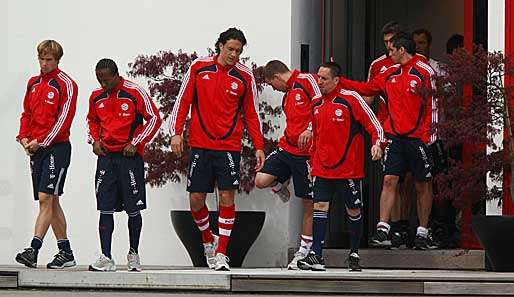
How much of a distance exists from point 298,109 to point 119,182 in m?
1.85

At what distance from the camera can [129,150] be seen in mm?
12156

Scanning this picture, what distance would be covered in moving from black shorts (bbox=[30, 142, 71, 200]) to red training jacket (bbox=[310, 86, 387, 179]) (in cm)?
217

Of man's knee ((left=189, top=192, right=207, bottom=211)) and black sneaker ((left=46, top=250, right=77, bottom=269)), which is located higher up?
man's knee ((left=189, top=192, right=207, bottom=211))

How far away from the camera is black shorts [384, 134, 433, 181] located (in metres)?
13.3

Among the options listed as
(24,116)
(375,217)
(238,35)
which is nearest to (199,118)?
(238,35)

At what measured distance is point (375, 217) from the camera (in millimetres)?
16094

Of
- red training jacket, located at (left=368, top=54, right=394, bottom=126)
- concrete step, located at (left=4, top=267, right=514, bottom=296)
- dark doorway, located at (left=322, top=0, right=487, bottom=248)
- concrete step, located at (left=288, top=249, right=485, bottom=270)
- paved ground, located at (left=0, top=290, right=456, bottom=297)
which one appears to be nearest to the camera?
paved ground, located at (left=0, top=290, right=456, bottom=297)

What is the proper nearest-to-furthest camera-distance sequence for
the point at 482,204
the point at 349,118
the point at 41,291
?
1. the point at 41,291
2. the point at 349,118
3. the point at 482,204

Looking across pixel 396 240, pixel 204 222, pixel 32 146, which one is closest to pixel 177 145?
pixel 204 222

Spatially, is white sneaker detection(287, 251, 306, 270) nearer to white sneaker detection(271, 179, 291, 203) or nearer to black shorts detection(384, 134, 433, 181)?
white sneaker detection(271, 179, 291, 203)

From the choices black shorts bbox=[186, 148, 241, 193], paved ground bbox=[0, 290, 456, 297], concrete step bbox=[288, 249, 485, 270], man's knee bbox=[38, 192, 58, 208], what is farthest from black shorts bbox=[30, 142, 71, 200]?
concrete step bbox=[288, 249, 485, 270]

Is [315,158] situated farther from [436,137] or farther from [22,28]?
[22,28]

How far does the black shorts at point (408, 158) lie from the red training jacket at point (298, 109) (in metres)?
0.79

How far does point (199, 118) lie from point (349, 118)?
129 cm
